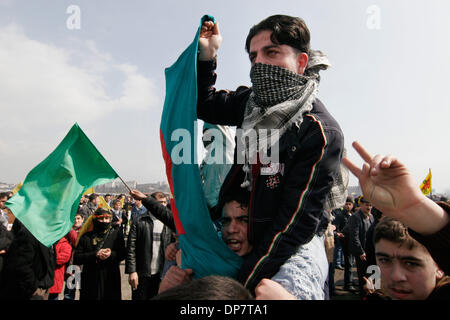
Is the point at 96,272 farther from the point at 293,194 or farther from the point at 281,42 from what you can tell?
the point at 281,42

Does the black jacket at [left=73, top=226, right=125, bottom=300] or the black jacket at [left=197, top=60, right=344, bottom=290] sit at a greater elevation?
the black jacket at [left=197, top=60, right=344, bottom=290]

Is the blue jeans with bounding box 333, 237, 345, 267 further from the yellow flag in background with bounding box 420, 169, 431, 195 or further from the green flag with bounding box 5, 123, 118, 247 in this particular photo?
the green flag with bounding box 5, 123, 118, 247

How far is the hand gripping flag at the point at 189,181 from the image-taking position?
1609mm

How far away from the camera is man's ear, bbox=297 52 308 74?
5.71 feet

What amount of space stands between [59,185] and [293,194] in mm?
3241

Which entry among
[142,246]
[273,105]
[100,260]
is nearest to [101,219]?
[100,260]

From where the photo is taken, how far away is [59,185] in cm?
358

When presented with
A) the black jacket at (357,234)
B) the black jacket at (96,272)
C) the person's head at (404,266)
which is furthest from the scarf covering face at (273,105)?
the black jacket at (357,234)

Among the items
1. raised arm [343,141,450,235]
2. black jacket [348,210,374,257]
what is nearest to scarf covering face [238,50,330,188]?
raised arm [343,141,450,235]

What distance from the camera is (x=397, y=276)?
189 cm

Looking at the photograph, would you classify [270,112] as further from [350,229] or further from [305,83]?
[350,229]

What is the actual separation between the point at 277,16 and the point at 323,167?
96cm

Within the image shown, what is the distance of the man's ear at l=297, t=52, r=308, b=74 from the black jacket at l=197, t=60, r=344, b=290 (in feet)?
0.77

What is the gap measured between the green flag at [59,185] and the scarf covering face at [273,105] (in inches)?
105
